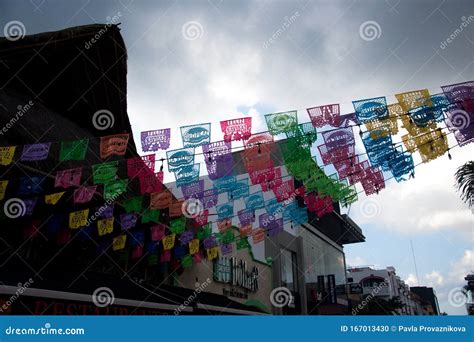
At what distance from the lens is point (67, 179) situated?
942 cm

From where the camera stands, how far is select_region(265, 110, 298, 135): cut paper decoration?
29.6 feet

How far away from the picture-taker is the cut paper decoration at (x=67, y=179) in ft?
30.7

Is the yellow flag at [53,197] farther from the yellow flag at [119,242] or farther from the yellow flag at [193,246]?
the yellow flag at [193,246]

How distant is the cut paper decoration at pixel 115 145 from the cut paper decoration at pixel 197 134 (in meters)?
1.52

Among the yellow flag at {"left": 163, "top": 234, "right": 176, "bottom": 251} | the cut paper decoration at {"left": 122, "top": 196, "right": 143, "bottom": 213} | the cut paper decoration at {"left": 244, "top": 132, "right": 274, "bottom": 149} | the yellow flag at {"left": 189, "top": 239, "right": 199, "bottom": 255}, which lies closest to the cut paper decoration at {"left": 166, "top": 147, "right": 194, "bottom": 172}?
the cut paper decoration at {"left": 244, "top": 132, "right": 274, "bottom": 149}

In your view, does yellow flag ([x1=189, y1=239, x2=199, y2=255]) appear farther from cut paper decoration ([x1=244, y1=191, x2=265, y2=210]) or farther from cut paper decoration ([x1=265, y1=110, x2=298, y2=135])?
cut paper decoration ([x1=265, y1=110, x2=298, y2=135])

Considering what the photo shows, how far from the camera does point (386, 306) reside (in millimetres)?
41688

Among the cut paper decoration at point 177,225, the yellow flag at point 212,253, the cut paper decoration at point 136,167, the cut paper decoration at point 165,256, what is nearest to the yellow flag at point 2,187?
the cut paper decoration at point 136,167

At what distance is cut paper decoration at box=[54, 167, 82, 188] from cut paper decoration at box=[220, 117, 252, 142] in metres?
3.93

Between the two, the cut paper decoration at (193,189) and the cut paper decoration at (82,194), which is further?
the cut paper decoration at (193,189)

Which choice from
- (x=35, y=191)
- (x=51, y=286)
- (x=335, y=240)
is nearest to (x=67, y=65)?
(x=35, y=191)

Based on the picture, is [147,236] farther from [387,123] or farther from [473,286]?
[473,286]

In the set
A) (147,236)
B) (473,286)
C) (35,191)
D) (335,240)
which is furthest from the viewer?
(335,240)

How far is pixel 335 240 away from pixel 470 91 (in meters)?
40.5
